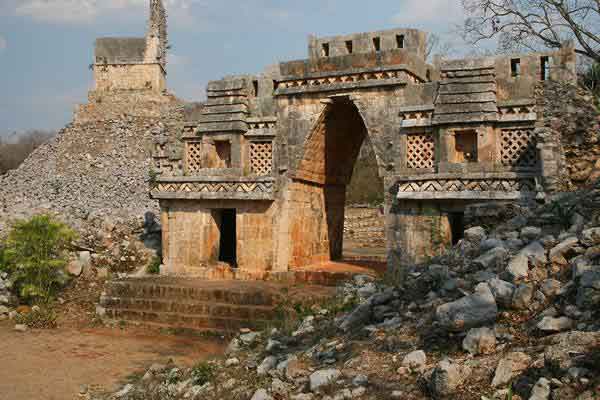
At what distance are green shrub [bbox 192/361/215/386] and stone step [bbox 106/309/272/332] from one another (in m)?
3.50

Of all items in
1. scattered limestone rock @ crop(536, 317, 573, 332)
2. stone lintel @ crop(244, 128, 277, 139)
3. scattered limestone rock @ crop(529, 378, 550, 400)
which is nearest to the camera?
scattered limestone rock @ crop(529, 378, 550, 400)

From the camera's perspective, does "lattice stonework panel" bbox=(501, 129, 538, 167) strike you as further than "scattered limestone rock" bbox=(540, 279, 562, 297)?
Yes

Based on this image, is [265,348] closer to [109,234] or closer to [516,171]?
[516,171]

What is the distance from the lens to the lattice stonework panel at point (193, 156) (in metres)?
13.0

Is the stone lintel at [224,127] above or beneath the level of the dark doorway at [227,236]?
above

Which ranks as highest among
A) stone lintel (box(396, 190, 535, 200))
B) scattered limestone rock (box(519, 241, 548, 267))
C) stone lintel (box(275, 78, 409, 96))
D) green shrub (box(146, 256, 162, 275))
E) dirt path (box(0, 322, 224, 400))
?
stone lintel (box(275, 78, 409, 96))

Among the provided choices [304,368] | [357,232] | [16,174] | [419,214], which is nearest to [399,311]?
[304,368]

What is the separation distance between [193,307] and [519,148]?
660 centimetres

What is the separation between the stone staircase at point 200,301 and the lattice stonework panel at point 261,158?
2.51 meters

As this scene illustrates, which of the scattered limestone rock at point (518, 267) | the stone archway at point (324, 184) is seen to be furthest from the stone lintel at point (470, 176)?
the scattered limestone rock at point (518, 267)

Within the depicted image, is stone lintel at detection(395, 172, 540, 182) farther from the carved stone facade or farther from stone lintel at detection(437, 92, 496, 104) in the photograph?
the carved stone facade

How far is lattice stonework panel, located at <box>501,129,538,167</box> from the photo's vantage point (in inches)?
392

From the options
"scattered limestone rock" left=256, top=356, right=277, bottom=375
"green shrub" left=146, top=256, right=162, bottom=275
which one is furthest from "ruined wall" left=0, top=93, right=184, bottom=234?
"scattered limestone rock" left=256, top=356, right=277, bottom=375

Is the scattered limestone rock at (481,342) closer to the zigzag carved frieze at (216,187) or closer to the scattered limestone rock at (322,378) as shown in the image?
the scattered limestone rock at (322,378)
